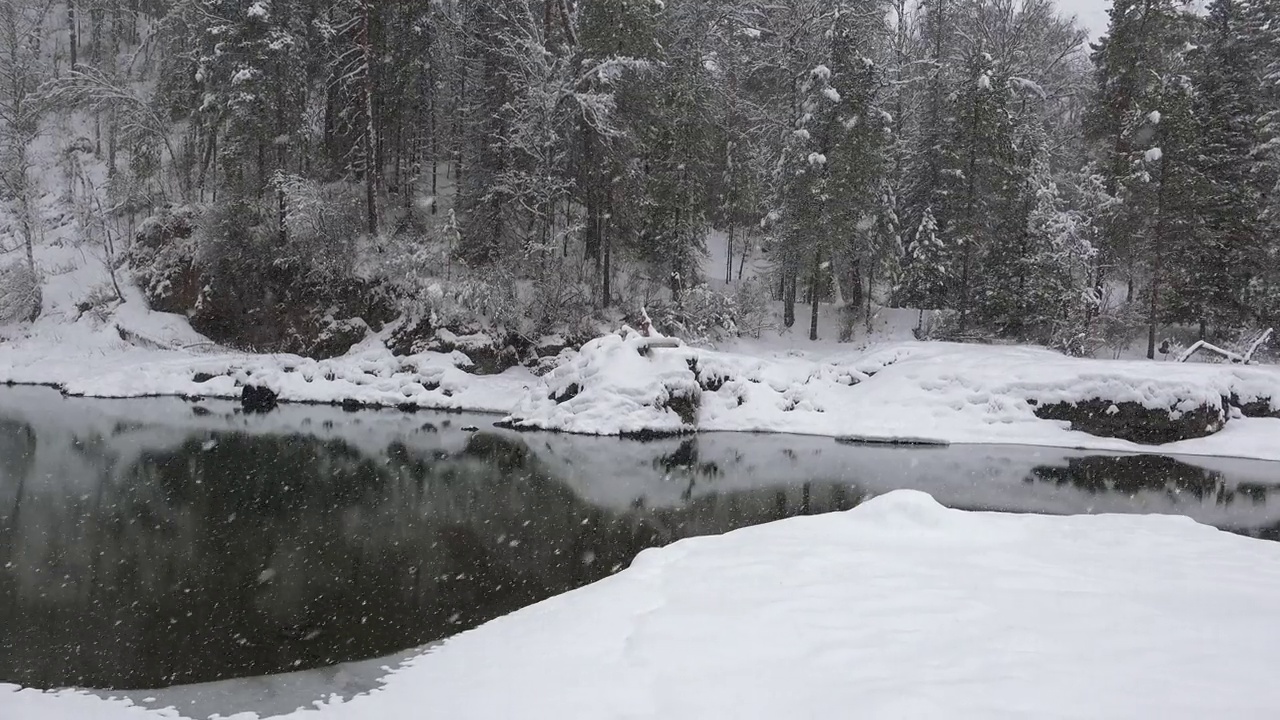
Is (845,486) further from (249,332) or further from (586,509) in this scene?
(249,332)

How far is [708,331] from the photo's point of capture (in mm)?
31844

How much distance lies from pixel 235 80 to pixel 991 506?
3011 cm

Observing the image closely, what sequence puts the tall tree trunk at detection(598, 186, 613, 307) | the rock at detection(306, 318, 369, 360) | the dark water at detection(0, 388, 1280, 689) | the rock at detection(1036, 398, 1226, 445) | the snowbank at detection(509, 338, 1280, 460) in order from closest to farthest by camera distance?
the dark water at detection(0, 388, 1280, 689)
the rock at detection(1036, 398, 1226, 445)
the snowbank at detection(509, 338, 1280, 460)
the rock at detection(306, 318, 369, 360)
the tall tree trunk at detection(598, 186, 613, 307)

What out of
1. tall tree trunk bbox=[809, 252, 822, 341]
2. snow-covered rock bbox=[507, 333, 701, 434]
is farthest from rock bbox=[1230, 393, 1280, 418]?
snow-covered rock bbox=[507, 333, 701, 434]

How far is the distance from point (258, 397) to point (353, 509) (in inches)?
603

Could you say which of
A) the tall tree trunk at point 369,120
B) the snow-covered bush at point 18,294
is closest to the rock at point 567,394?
the tall tree trunk at point 369,120

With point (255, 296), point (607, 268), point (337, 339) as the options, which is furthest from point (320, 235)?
point (607, 268)

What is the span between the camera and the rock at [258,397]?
2547 cm

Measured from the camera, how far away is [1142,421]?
21.3 metres

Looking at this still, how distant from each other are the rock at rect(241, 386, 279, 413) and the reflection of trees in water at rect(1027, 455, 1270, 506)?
77.9 feet

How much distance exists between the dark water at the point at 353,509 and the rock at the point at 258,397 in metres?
1.85

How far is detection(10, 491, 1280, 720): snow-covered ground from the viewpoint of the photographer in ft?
14.8

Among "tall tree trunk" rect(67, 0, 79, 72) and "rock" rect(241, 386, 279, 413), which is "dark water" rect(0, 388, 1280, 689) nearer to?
"rock" rect(241, 386, 279, 413)

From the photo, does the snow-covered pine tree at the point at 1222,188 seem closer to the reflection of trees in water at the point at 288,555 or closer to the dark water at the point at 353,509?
the dark water at the point at 353,509
